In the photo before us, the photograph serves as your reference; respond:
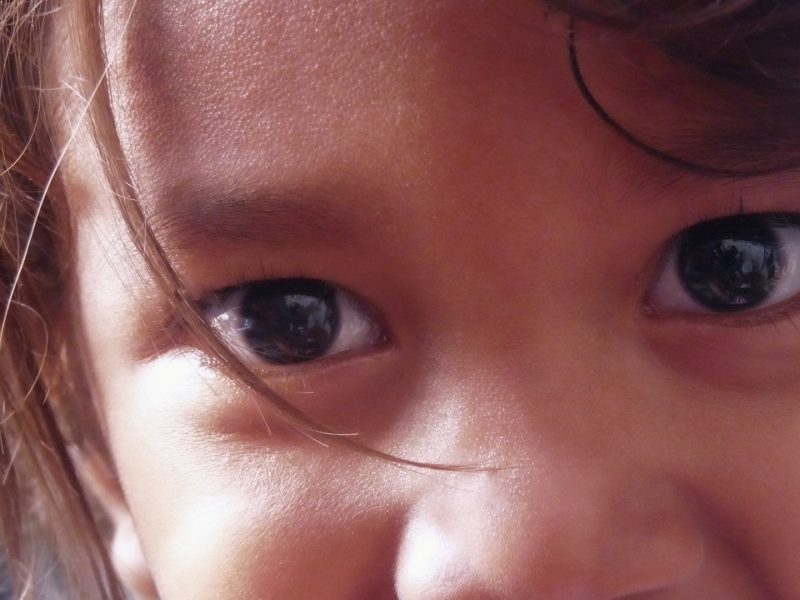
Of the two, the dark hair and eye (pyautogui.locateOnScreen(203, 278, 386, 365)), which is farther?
eye (pyautogui.locateOnScreen(203, 278, 386, 365))

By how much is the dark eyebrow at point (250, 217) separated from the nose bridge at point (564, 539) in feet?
0.61

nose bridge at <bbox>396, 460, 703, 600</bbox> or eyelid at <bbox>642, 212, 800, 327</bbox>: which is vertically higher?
eyelid at <bbox>642, 212, 800, 327</bbox>

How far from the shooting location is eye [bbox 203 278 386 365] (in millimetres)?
635

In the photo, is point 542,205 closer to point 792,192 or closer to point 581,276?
point 581,276

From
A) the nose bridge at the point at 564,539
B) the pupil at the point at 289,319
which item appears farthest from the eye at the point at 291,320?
the nose bridge at the point at 564,539

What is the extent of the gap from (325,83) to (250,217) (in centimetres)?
10

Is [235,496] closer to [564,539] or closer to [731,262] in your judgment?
[564,539]

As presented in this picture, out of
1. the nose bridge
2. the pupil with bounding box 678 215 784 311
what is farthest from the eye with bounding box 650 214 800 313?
the nose bridge

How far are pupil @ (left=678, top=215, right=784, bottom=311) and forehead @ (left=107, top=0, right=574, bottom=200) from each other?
0.48 feet

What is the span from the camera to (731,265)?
1.96 feet

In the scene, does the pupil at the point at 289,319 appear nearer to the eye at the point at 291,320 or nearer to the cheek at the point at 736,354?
the eye at the point at 291,320

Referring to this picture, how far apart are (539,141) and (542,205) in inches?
1.5

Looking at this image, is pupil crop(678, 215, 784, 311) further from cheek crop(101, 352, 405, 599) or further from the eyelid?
cheek crop(101, 352, 405, 599)

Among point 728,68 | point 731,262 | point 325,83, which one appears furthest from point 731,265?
point 325,83
